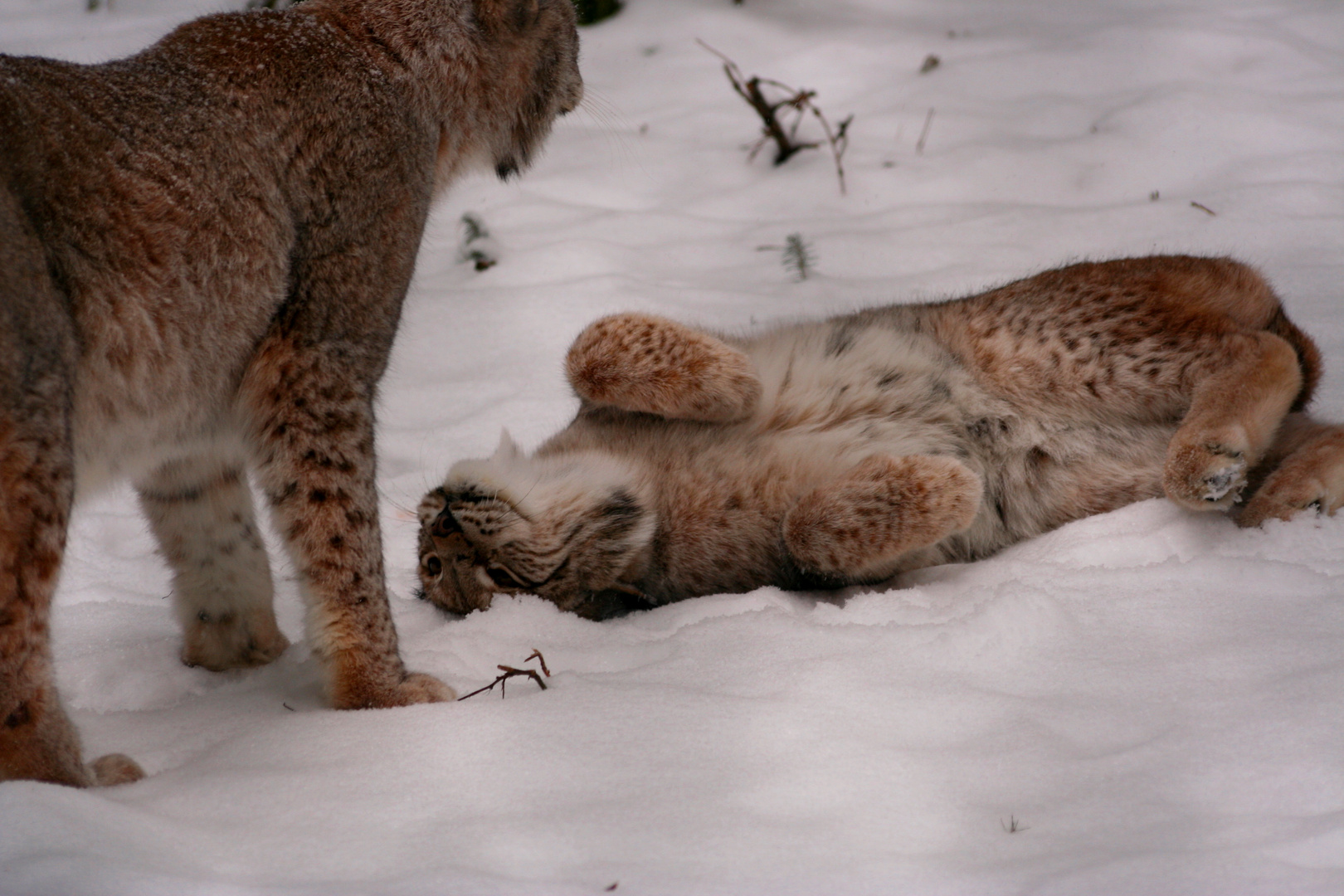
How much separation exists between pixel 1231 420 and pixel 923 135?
366 centimetres

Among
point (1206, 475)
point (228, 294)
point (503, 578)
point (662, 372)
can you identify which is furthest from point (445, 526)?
point (1206, 475)

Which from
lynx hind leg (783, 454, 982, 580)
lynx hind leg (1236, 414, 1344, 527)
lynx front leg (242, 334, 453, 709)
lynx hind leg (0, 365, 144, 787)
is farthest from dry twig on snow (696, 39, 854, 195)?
lynx hind leg (0, 365, 144, 787)

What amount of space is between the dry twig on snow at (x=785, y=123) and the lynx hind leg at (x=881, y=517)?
124 inches

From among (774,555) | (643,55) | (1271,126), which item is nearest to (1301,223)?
(1271,126)

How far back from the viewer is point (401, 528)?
4.48 meters

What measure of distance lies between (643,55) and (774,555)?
5.16 meters

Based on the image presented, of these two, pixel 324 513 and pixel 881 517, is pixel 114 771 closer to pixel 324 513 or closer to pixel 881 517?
pixel 324 513

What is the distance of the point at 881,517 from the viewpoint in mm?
3506

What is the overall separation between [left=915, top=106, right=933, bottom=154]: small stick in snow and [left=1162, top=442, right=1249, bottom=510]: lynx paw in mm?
3633

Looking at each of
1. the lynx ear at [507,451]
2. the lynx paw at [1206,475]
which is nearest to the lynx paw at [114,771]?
the lynx ear at [507,451]

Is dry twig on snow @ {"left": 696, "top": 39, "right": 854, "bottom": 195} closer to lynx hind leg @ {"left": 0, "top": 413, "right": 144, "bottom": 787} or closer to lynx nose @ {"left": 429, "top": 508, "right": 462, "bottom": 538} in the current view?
lynx nose @ {"left": 429, "top": 508, "right": 462, "bottom": 538}

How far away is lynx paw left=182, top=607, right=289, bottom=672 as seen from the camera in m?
3.58

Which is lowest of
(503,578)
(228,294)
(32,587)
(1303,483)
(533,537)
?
(503,578)

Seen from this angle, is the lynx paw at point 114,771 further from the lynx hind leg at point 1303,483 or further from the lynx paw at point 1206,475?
the lynx hind leg at point 1303,483
